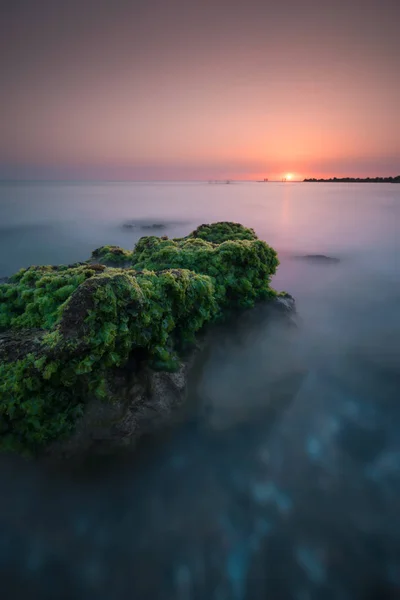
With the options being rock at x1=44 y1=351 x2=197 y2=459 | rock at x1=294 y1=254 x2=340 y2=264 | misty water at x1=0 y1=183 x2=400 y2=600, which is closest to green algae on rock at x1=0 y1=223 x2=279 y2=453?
rock at x1=44 y1=351 x2=197 y2=459

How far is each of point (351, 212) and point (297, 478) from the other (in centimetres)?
4460

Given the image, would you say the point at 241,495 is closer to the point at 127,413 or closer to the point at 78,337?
the point at 127,413

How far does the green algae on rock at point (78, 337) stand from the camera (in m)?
5.96

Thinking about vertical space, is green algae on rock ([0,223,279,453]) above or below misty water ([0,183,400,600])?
above

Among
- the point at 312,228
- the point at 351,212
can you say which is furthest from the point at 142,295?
the point at 351,212

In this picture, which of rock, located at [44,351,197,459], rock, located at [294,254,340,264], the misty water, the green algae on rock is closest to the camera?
the misty water

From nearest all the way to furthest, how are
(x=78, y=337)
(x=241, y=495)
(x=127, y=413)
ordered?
1. (x=78, y=337)
2. (x=241, y=495)
3. (x=127, y=413)

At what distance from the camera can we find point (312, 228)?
34281mm

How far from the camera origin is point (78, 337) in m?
5.93

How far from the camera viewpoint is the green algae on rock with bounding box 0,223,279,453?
5965 millimetres

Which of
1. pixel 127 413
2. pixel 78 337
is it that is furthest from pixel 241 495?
pixel 78 337

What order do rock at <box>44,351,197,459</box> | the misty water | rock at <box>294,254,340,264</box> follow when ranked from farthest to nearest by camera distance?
rock at <box>294,254,340,264</box>, rock at <box>44,351,197,459</box>, the misty water

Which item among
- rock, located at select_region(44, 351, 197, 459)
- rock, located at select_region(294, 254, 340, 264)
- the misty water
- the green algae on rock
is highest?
the green algae on rock

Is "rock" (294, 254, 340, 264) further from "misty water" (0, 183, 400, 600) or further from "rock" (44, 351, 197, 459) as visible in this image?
"rock" (44, 351, 197, 459)
